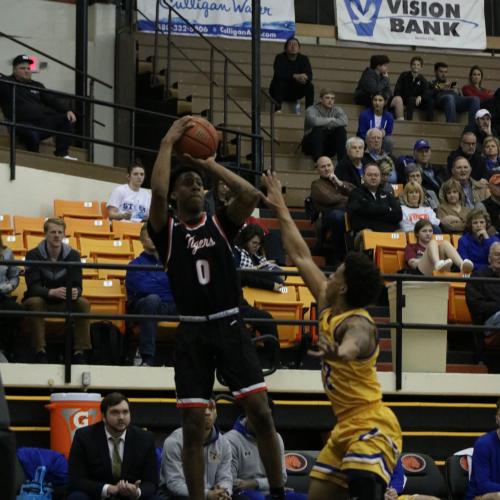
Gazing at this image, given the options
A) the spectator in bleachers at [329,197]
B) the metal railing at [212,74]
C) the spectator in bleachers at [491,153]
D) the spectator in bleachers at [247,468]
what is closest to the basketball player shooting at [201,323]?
the spectator in bleachers at [247,468]

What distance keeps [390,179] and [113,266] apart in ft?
19.2

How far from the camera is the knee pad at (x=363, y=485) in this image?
7742 millimetres

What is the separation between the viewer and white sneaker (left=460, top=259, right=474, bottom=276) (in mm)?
14086

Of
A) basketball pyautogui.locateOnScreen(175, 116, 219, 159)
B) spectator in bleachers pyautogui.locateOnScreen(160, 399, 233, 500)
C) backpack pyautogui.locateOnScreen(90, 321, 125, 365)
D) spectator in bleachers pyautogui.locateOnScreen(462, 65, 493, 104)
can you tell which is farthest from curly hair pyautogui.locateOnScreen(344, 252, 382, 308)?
spectator in bleachers pyautogui.locateOnScreen(462, 65, 493, 104)

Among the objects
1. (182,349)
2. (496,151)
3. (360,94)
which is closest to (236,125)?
(360,94)

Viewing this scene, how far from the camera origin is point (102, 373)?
12422mm

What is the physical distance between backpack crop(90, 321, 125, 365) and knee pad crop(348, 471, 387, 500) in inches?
221

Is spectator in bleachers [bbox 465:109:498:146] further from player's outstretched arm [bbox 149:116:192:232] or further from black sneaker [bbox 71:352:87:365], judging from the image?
player's outstretched arm [bbox 149:116:192:232]

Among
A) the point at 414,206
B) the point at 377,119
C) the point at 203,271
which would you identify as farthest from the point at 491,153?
the point at 203,271

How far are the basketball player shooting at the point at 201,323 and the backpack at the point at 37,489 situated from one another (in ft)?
9.08

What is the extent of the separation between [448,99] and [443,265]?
7252 mm

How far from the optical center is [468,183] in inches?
677

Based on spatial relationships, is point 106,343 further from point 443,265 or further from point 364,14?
point 364,14

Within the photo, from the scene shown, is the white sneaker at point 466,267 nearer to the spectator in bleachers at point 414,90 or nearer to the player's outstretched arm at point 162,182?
the player's outstretched arm at point 162,182
